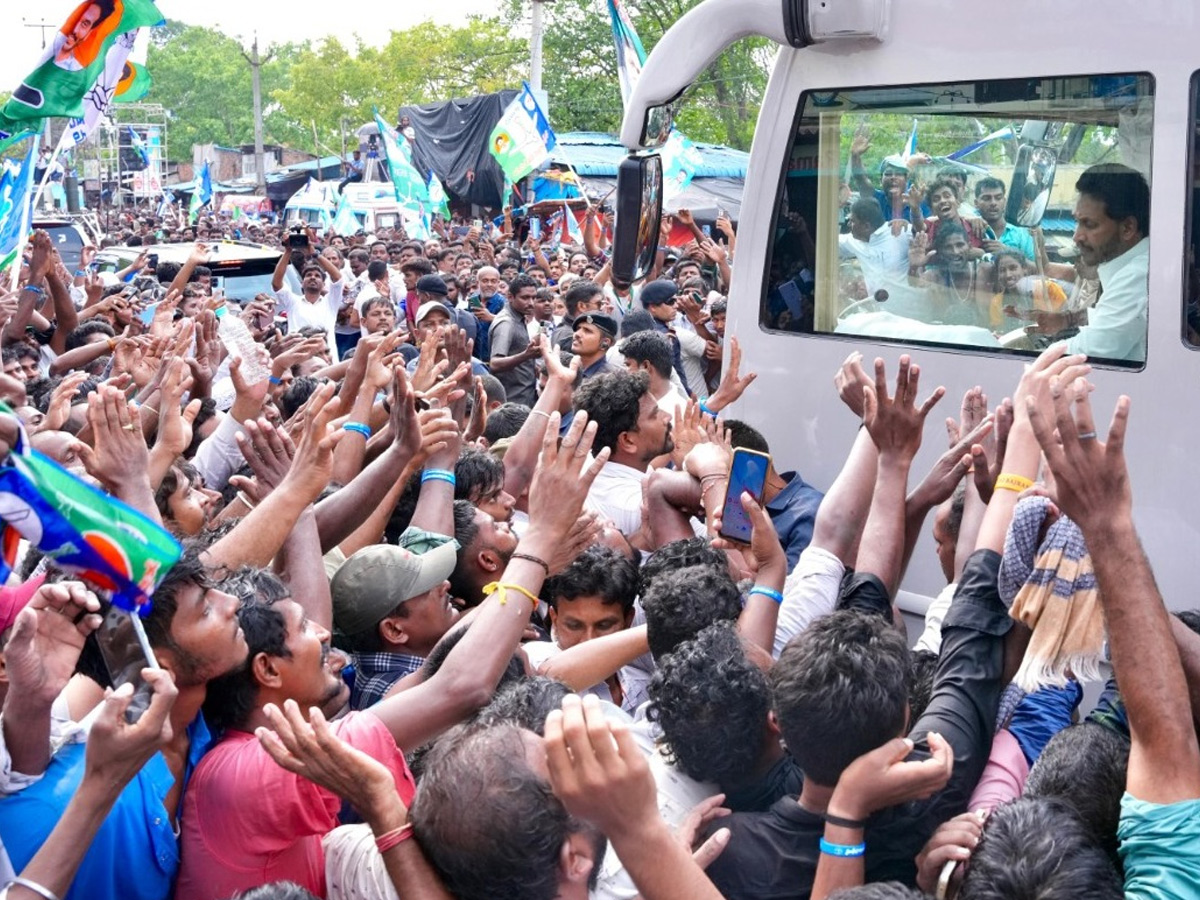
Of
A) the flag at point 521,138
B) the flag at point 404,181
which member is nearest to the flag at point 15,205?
the flag at point 521,138

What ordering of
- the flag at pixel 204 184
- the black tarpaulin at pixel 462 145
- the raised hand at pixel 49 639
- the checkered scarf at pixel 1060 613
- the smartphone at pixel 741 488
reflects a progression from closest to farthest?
the raised hand at pixel 49 639
the checkered scarf at pixel 1060 613
the smartphone at pixel 741 488
the black tarpaulin at pixel 462 145
the flag at pixel 204 184

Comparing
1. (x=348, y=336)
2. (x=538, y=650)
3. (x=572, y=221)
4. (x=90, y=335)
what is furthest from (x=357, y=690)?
(x=572, y=221)

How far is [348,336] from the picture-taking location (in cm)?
1255

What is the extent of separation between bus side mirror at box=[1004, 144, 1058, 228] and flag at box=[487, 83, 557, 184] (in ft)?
34.5

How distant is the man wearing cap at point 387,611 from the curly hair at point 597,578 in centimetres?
35

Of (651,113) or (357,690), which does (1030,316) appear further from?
(357,690)

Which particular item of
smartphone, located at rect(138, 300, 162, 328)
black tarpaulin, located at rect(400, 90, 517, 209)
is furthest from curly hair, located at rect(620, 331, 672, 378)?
black tarpaulin, located at rect(400, 90, 517, 209)

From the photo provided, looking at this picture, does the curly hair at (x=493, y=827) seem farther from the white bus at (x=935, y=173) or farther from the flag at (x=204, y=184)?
the flag at (x=204, y=184)

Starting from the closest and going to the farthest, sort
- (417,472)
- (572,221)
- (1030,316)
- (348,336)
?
1. (1030,316)
2. (417,472)
3. (348,336)
4. (572,221)

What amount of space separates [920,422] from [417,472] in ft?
7.20

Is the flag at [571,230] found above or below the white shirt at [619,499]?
above

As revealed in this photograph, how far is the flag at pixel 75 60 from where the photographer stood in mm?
7652

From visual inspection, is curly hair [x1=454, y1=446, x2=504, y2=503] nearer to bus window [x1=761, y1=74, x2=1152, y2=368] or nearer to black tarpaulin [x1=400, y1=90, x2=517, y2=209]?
bus window [x1=761, y1=74, x2=1152, y2=368]

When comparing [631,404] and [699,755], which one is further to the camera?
[631,404]
